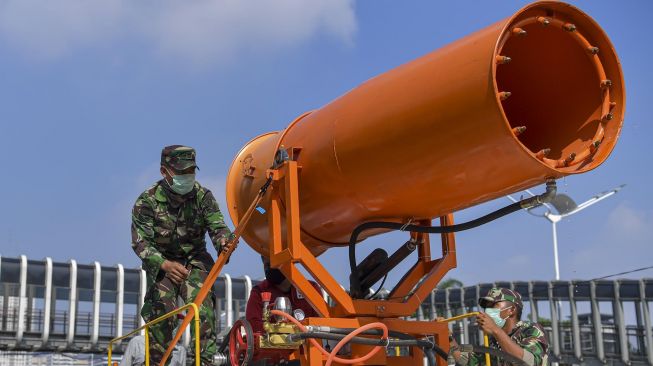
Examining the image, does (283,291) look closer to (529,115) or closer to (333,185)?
(333,185)

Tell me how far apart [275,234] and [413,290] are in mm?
1317

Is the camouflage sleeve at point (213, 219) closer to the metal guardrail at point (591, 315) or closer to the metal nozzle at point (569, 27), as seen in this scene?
the metal nozzle at point (569, 27)

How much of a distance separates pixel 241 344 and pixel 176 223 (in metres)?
1.59

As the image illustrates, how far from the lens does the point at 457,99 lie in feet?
16.1

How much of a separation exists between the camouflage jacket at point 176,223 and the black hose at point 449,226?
4.37 feet

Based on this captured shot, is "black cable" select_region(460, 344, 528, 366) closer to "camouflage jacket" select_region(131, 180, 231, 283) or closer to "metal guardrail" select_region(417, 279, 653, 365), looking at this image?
"camouflage jacket" select_region(131, 180, 231, 283)

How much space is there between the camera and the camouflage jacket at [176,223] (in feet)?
23.2

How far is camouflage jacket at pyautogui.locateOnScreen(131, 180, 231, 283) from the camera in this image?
23.2 feet

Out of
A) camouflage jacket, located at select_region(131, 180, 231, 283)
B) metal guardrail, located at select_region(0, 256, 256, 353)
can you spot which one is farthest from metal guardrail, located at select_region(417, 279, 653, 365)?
camouflage jacket, located at select_region(131, 180, 231, 283)

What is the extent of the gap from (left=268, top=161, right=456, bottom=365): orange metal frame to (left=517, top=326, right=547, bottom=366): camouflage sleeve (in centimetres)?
64

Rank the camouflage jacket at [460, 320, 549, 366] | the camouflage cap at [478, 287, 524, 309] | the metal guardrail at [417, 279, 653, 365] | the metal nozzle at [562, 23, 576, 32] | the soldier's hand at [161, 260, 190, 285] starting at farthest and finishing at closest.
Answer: the metal guardrail at [417, 279, 653, 365], the soldier's hand at [161, 260, 190, 285], the camouflage cap at [478, 287, 524, 309], the camouflage jacket at [460, 320, 549, 366], the metal nozzle at [562, 23, 576, 32]

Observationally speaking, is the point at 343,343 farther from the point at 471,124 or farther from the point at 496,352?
the point at 471,124

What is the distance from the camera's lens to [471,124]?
486cm

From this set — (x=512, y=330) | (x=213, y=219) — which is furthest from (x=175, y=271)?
(x=512, y=330)
